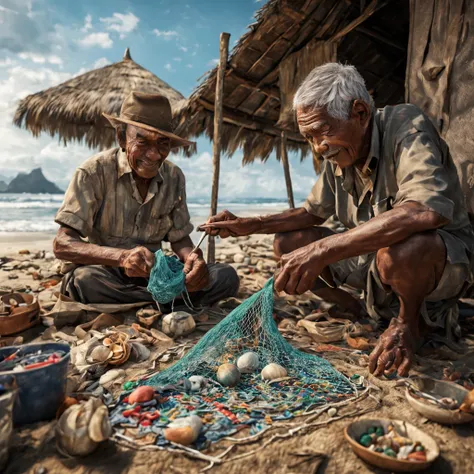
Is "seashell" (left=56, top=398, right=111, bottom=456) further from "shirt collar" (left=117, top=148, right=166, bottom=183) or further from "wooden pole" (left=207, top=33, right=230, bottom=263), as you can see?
"wooden pole" (left=207, top=33, right=230, bottom=263)

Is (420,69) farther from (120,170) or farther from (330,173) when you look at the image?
(120,170)

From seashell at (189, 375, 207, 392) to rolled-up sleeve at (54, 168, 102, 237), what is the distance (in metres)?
1.65

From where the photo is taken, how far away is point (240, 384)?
198 centimetres

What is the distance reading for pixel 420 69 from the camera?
156 inches

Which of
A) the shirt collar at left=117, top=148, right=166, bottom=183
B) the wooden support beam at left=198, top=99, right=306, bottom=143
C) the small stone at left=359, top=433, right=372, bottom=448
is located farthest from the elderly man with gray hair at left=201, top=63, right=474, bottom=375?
the wooden support beam at left=198, top=99, right=306, bottom=143

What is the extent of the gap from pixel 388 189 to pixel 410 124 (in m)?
0.40

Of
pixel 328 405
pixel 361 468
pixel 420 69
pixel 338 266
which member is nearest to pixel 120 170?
pixel 338 266

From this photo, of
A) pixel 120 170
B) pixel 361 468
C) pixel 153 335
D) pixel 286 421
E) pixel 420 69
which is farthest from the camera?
pixel 420 69

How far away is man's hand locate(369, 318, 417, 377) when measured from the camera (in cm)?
205

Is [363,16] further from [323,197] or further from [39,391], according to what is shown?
[39,391]

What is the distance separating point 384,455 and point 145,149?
8.17ft

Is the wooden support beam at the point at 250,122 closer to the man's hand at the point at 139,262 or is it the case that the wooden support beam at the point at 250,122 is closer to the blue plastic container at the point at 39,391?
the man's hand at the point at 139,262

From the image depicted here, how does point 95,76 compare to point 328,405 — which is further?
point 95,76

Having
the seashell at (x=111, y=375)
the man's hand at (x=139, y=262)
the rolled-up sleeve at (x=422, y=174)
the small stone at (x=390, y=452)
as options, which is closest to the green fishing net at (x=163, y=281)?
→ the man's hand at (x=139, y=262)
